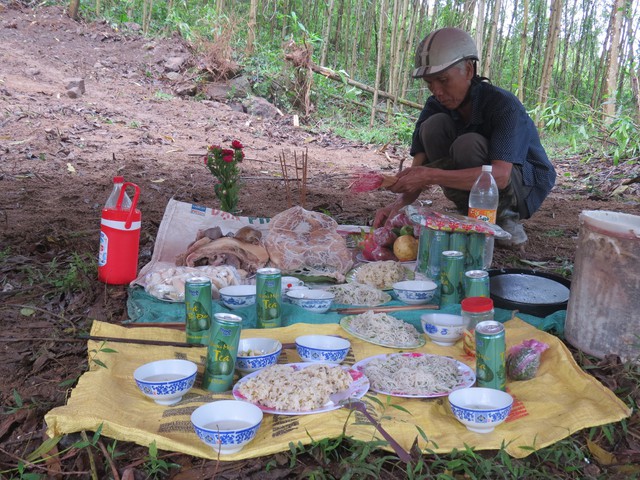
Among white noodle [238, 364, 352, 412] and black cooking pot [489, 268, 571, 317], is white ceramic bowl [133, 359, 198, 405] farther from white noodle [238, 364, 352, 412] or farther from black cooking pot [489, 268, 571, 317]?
black cooking pot [489, 268, 571, 317]

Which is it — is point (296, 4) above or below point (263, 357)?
above

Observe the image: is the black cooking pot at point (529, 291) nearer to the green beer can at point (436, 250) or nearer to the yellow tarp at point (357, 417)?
the green beer can at point (436, 250)

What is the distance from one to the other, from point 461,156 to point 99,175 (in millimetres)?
3541

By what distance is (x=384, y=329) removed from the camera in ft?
7.45

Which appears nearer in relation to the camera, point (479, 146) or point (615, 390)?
point (615, 390)

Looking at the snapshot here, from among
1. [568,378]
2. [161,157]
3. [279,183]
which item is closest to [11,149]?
[161,157]

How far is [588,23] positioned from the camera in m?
13.3

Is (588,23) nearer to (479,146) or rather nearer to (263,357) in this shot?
(479,146)

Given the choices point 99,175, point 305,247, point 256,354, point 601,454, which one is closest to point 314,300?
point 256,354

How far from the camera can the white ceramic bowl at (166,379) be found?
5.66 ft

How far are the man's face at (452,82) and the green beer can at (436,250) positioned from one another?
3.38 feet

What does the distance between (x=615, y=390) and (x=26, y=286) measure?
2.63 m

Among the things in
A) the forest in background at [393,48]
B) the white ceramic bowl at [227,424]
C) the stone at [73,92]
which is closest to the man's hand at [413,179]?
the white ceramic bowl at [227,424]

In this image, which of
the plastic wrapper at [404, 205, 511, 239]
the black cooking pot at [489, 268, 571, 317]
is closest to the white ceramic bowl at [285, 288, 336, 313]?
the plastic wrapper at [404, 205, 511, 239]
